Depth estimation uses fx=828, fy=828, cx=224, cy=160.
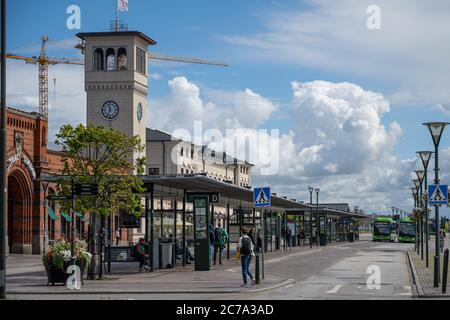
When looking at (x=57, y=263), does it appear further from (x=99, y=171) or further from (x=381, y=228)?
(x=381, y=228)

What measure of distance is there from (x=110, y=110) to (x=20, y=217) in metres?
36.7

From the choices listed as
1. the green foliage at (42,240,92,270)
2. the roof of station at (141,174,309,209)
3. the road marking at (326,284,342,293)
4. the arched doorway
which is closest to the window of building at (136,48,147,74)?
the arched doorway

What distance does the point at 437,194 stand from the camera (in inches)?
1054

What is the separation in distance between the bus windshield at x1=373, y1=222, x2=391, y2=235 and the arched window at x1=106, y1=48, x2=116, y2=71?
3468 centimetres

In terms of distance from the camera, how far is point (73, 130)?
94.6 feet

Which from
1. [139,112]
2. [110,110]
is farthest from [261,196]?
[139,112]

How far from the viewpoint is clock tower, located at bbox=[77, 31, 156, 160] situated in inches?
3524

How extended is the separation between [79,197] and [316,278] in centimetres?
911

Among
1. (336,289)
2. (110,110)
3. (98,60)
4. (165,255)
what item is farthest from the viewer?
(98,60)

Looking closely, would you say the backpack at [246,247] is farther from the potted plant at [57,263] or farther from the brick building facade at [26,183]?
the brick building facade at [26,183]

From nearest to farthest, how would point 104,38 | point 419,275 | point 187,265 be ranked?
1. point 419,275
2. point 187,265
3. point 104,38
